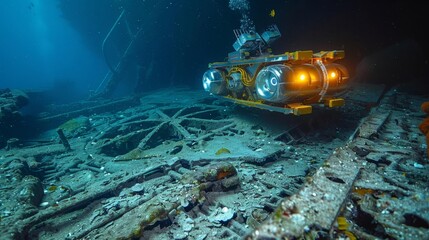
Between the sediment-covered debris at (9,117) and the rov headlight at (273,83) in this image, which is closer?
the rov headlight at (273,83)

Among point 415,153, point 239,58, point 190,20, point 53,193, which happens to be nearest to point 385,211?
point 415,153

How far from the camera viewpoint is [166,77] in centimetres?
1862

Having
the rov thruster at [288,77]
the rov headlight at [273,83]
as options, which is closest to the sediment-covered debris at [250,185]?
the rov thruster at [288,77]

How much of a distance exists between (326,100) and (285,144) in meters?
1.28

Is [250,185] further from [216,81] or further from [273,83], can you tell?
[216,81]

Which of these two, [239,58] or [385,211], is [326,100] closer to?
[239,58]

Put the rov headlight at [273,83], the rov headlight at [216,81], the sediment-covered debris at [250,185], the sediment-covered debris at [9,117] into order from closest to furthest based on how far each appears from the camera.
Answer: the sediment-covered debris at [250,185] < the rov headlight at [273,83] < the rov headlight at [216,81] < the sediment-covered debris at [9,117]

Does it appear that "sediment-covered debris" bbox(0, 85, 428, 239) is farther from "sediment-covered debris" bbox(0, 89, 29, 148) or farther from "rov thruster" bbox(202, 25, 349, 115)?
"sediment-covered debris" bbox(0, 89, 29, 148)

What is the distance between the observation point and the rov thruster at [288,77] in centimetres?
438

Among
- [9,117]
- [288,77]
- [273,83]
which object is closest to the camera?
[288,77]

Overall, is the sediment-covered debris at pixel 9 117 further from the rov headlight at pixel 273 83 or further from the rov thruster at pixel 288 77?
the rov headlight at pixel 273 83

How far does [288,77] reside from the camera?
14.1ft

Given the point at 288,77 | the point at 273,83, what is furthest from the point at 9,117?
the point at 288,77

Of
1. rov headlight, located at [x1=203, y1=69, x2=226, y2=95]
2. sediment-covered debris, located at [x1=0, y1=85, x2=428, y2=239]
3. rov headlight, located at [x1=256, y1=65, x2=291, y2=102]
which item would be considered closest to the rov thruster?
rov headlight, located at [x1=256, y1=65, x2=291, y2=102]
